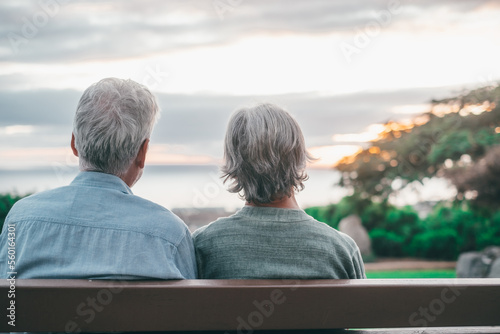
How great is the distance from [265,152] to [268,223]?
0.26m

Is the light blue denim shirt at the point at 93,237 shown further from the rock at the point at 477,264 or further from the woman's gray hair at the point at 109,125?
the rock at the point at 477,264

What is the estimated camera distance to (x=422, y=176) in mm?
14250

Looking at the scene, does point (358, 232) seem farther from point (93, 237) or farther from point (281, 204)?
point (93, 237)

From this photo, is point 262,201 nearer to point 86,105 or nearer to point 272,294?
point 272,294

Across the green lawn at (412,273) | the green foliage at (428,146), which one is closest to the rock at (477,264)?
the green lawn at (412,273)

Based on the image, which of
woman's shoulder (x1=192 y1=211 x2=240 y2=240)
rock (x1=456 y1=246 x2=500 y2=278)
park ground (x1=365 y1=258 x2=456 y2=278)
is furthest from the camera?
park ground (x1=365 y1=258 x2=456 y2=278)

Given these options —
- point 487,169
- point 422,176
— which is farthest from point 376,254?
point 487,169

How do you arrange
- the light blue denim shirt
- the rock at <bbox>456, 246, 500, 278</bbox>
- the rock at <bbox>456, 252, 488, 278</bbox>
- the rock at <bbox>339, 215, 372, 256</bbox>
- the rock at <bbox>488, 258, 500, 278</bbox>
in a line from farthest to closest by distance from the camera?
the rock at <bbox>339, 215, 372, 256</bbox>
the rock at <bbox>456, 252, 488, 278</bbox>
the rock at <bbox>456, 246, 500, 278</bbox>
the rock at <bbox>488, 258, 500, 278</bbox>
the light blue denim shirt

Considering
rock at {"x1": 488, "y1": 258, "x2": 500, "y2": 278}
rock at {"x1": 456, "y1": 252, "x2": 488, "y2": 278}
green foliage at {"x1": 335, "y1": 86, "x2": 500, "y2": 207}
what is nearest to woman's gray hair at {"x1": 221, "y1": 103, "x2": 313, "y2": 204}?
rock at {"x1": 488, "y1": 258, "x2": 500, "y2": 278}

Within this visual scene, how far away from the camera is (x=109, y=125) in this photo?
6.17 feet

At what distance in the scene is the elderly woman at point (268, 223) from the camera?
6.13ft

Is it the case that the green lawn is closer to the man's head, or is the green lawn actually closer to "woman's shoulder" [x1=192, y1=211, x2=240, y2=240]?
"woman's shoulder" [x1=192, y1=211, x2=240, y2=240]

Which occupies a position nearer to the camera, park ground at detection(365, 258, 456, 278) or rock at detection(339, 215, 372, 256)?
park ground at detection(365, 258, 456, 278)

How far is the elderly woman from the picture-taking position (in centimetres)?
187
